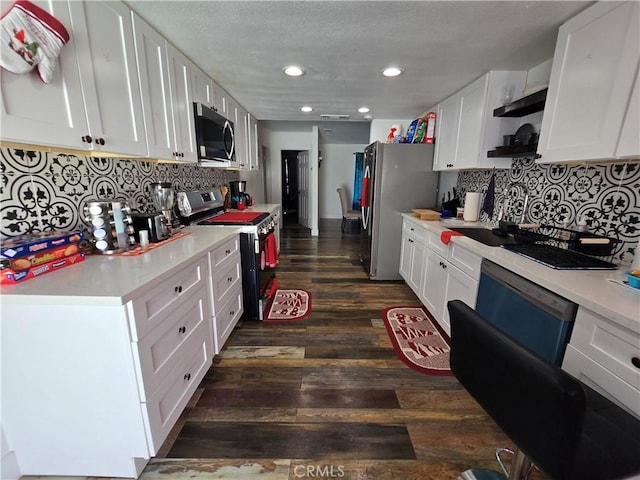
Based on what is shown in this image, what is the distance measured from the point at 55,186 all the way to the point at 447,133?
3294 millimetres

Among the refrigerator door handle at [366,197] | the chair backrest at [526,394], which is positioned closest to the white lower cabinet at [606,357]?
the chair backrest at [526,394]

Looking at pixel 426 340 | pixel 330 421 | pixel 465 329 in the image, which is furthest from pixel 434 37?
pixel 330 421

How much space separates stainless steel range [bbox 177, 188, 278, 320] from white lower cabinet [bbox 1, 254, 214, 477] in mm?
1057

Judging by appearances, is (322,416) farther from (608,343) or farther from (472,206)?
(472,206)

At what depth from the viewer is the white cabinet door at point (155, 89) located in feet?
5.18

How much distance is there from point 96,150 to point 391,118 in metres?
3.86

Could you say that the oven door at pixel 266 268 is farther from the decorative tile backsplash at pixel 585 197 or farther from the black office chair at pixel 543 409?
the decorative tile backsplash at pixel 585 197

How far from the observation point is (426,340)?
2.21 meters

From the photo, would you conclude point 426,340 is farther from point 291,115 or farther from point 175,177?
point 291,115

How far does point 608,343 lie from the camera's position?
96 centimetres

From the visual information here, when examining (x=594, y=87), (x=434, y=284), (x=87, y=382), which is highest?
(x=594, y=87)

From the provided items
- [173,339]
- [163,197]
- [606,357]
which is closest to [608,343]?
[606,357]

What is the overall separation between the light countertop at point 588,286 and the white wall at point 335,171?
6291 millimetres

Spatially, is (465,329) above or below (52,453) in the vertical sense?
above
